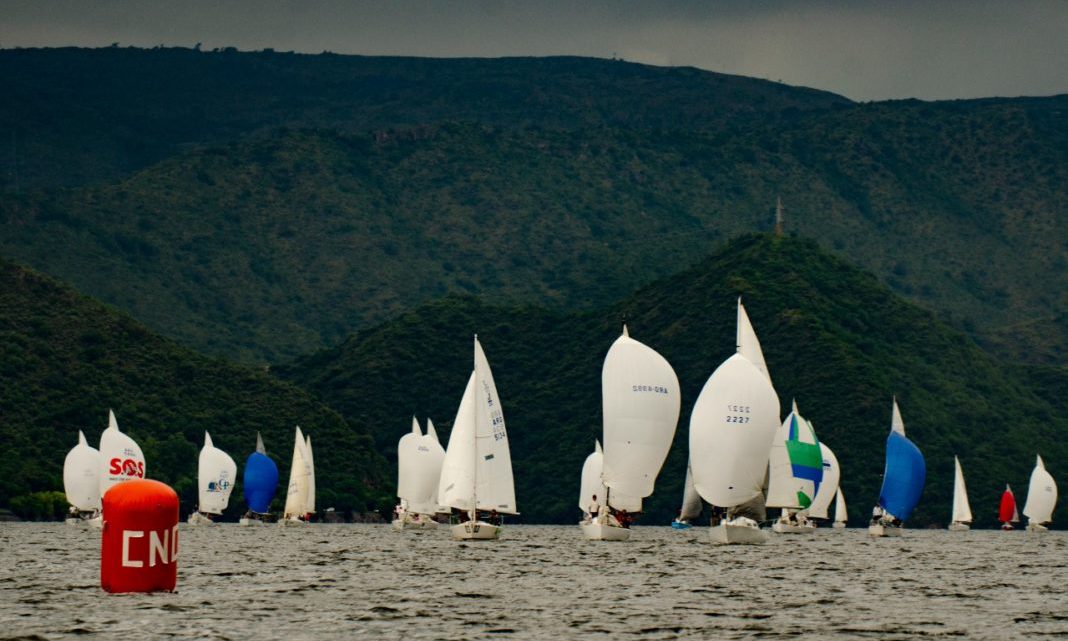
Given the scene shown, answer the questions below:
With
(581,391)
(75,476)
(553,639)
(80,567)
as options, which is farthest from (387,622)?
(581,391)

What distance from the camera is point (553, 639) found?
30.8 metres

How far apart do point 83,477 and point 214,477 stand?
1261cm

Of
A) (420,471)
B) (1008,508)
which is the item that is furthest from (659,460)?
(1008,508)

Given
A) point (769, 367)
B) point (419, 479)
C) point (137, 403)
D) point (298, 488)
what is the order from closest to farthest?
point (419, 479) → point (298, 488) → point (137, 403) → point (769, 367)

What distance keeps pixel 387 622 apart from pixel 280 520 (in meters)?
75.7

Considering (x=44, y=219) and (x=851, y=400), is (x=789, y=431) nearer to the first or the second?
(x=851, y=400)

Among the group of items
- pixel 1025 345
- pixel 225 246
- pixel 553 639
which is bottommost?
pixel 553 639

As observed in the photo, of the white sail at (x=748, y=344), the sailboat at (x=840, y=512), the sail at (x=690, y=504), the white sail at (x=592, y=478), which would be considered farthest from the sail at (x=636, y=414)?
the sailboat at (x=840, y=512)

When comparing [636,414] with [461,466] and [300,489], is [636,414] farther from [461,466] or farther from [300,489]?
[300,489]

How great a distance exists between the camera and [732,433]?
64.7 meters

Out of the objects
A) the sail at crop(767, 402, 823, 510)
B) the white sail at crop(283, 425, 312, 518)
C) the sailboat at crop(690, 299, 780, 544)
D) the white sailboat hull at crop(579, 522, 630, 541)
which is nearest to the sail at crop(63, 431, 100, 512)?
the white sail at crop(283, 425, 312, 518)

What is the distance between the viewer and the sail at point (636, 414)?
218ft

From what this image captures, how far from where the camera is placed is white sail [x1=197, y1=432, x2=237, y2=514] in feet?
341

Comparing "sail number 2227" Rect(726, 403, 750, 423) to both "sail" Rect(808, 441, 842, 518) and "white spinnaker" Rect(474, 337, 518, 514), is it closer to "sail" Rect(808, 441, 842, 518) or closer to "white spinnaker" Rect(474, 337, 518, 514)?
"white spinnaker" Rect(474, 337, 518, 514)
